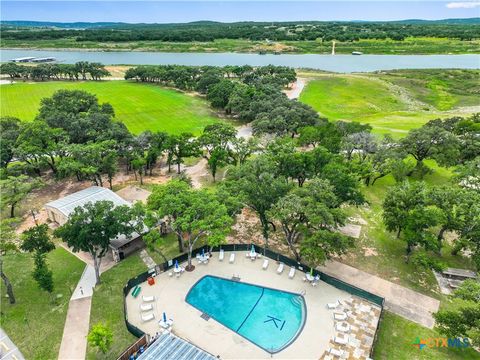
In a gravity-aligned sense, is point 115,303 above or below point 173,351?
below

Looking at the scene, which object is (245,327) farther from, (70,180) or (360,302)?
(70,180)

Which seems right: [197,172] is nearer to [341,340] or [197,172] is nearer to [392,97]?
[341,340]

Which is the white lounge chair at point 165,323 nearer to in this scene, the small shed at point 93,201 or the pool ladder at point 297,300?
the small shed at point 93,201

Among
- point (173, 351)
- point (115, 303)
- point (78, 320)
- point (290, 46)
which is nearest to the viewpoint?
point (173, 351)

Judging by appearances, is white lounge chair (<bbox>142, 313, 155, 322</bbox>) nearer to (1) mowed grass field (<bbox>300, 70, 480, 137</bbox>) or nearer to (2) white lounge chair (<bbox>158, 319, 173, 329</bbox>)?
(2) white lounge chair (<bbox>158, 319, 173, 329</bbox>)

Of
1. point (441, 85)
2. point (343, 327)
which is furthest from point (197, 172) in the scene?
point (441, 85)

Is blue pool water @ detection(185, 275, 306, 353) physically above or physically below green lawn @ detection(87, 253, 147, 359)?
below

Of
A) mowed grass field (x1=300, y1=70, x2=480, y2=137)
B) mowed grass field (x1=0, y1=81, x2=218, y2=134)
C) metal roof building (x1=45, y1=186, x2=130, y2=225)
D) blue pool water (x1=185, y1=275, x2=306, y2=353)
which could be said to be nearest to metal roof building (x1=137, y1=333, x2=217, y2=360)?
blue pool water (x1=185, y1=275, x2=306, y2=353)
